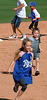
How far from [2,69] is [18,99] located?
3311mm

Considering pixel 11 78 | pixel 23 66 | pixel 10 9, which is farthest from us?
pixel 10 9

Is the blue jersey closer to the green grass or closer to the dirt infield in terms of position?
the dirt infield

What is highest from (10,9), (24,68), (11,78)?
(24,68)

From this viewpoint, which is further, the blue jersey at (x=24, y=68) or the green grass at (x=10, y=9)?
the green grass at (x=10, y=9)

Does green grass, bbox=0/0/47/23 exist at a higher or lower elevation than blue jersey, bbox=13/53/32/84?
lower

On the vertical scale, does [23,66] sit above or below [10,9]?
above

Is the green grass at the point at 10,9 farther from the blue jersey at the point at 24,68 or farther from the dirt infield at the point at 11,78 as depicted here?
the blue jersey at the point at 24,68

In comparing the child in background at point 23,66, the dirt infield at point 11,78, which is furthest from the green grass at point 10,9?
the child in background at point 23,66

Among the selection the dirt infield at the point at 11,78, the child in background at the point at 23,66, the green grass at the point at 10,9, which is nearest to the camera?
the child in background at the point at 23,66

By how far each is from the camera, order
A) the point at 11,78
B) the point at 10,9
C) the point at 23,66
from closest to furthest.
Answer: the point at 23,66, the point at 11,78, the point at 10,9

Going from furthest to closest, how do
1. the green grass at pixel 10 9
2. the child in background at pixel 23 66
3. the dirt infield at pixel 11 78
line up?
1. the green grass at pixel 10 9
2. the dirt infield at pixel 11 78
3. the child in background at pixel 23 66

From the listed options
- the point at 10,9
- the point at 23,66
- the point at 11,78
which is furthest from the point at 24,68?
the point at 10,9

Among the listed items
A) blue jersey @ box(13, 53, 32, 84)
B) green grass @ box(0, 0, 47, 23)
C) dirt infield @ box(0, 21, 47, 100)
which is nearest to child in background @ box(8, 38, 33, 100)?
blue jersey @ box(13, 53, 32, 84)

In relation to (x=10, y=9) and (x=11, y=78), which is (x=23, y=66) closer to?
(x=11, y=78)
